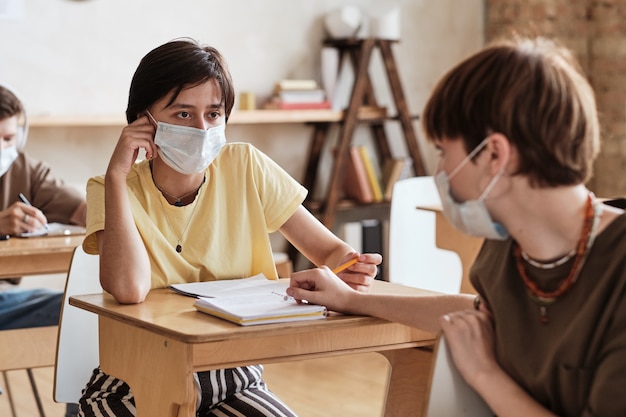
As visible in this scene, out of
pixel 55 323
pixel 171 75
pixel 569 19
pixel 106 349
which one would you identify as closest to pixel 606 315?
pixel 106 349

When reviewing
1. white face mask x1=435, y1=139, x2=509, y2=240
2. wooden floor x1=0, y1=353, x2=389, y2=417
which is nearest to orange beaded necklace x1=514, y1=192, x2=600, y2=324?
white face mask x1=435, y1=139, x2=509, y2=240

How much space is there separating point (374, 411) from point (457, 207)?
2265 mm

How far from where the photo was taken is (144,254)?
203 cm

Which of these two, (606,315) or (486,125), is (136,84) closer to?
(486,125)

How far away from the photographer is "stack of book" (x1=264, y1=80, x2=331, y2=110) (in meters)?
4.92

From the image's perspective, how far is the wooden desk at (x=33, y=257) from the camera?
2.81m

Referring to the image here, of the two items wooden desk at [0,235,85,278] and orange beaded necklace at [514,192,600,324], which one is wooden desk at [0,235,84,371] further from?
orange beaded necklace at [514,192,600,324]

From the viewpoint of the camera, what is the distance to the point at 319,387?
3902 mm

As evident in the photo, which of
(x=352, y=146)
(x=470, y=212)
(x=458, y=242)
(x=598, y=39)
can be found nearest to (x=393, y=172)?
(x=352, y=146)

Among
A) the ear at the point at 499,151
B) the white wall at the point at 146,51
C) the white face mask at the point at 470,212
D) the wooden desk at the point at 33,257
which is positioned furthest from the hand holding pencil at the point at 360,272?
the white wall at the point at 146,51

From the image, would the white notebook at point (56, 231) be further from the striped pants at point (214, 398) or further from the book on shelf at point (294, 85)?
the book on shelf at point (294, 85)

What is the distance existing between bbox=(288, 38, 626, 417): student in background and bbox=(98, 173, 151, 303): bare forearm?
2.38 feet

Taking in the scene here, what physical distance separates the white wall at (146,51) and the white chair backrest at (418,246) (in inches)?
70.0

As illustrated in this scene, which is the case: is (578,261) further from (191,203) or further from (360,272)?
(191,203)
